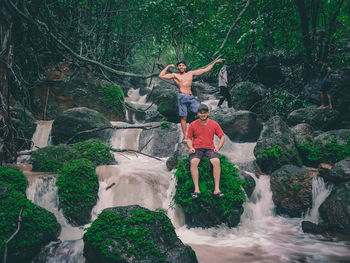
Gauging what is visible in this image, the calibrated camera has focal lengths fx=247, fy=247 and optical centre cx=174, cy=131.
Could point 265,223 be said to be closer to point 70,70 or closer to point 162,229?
point 162,229

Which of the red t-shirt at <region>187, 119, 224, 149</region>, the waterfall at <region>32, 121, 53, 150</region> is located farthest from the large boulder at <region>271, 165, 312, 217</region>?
the waterfall at <region>32, 121, 53, 150</region>

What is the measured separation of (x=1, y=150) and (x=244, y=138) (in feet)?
30.4

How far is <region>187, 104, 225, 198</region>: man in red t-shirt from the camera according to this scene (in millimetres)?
5289

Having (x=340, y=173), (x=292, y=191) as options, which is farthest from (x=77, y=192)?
(x=340, y=173)

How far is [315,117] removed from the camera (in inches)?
396

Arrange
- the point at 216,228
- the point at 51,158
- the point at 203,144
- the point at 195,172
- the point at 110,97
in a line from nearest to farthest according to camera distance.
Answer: the point at 195,172 < the point at 203,144 < the point at 216,228 < the point at 51,158 < the point at 110,97

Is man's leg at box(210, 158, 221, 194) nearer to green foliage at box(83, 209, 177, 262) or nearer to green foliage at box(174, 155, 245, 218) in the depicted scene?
green foliage at box(174, 155, 245, 218)

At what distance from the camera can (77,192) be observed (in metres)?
6.01

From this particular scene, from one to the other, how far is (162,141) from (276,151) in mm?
5016

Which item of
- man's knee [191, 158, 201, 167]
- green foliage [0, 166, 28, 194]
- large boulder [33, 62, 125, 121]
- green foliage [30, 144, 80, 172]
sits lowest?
green foliage [0, 166, 28, 194]

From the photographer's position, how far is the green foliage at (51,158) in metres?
7.31

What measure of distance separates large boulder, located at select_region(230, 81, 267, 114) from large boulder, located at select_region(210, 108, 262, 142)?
6.85 ft

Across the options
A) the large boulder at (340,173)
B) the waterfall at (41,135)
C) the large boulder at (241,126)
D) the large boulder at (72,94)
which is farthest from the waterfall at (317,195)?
the waterfall at (41,135)

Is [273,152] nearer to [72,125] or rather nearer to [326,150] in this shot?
[326,150]
